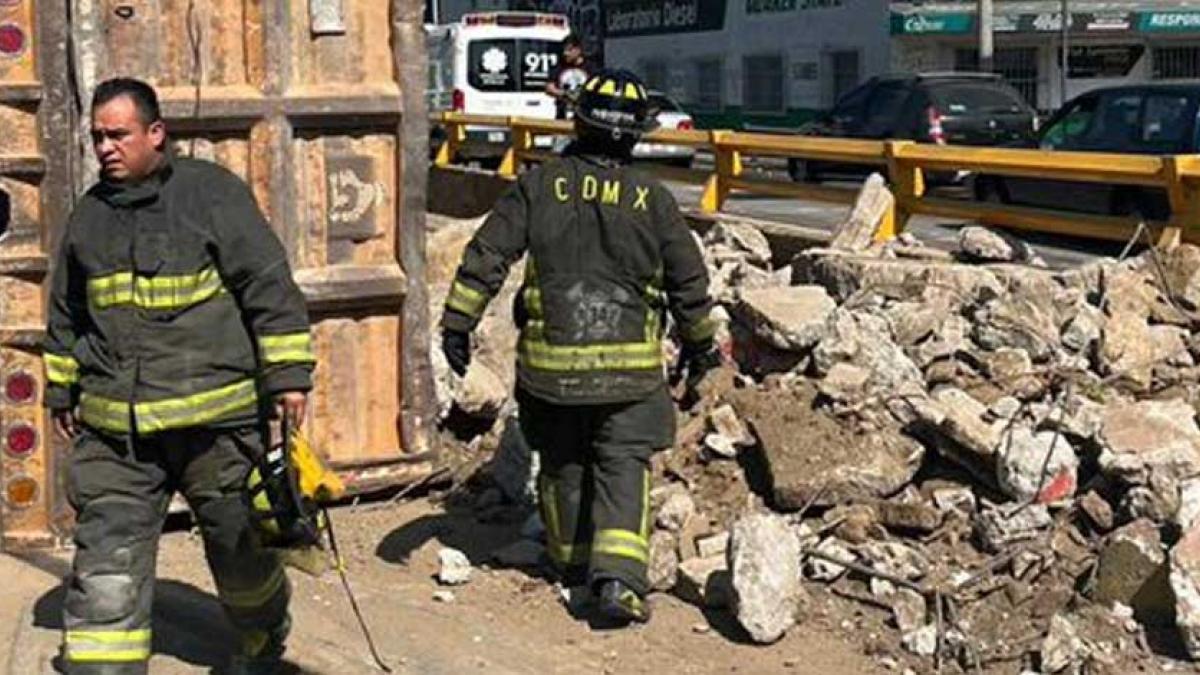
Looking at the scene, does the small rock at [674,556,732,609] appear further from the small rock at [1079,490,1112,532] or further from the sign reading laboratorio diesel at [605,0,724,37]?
the sign reading laboratorio diesel at [605,0,724,37]

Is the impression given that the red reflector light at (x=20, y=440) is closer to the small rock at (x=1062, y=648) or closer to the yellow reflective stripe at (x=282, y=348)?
the yellow reflective stripe at (x=282, y=348)

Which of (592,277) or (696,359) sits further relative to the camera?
(696,359)

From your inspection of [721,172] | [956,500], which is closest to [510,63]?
[721,172]

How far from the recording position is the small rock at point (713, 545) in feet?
22.4

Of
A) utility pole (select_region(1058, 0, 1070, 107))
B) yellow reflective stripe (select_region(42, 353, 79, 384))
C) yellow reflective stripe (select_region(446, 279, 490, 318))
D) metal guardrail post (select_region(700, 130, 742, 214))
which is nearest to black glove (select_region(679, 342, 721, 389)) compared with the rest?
yellow reflective stripe (select_region(446, 279, 490, 318))

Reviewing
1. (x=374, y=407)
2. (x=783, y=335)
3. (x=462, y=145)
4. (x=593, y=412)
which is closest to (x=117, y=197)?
(x=593, y=412)

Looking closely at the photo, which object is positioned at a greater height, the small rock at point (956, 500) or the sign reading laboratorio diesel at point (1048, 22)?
the sign reading laboratorio diesel at point (1048, 22)

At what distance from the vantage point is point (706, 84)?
49344 mm

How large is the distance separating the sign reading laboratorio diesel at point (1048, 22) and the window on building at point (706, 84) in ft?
26.5

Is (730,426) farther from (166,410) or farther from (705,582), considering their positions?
(166,410)

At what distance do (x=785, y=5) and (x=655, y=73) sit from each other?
7364mm

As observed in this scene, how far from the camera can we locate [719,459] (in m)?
7.42

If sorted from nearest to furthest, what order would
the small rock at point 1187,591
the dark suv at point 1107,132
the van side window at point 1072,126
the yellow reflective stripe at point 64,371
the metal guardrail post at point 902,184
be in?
the yellow reflective stripe at point 64,371 < the small rock at point 1187,591 < the metal guardrail post at point 902,184 < the dark suv at point 1107,132 < the van side window at point 1072,126

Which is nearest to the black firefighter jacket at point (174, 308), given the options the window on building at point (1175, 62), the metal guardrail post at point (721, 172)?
the metal guardrail post at point (721, 172)
